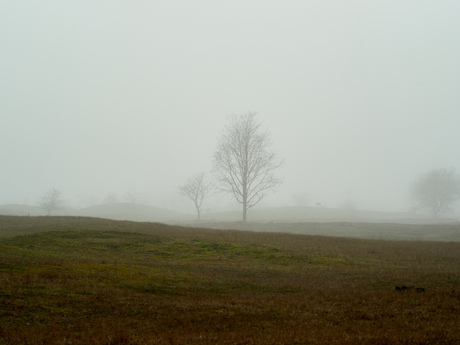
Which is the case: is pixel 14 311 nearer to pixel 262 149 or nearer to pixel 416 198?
pixel 262 149

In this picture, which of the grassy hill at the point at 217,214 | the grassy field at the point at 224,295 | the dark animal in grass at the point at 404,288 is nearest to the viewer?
the grassy field at the point at 224,295

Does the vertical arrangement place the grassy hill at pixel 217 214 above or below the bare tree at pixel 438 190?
below

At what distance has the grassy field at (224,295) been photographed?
881 centimetres

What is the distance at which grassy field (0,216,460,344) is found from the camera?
881cm

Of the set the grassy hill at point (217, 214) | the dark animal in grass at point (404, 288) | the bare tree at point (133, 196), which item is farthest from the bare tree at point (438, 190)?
the dark animal in grass at point (404, 288)

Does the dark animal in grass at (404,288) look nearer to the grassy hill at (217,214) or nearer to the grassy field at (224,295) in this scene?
the grassy field at (224,295)

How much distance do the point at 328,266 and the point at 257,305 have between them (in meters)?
9.42

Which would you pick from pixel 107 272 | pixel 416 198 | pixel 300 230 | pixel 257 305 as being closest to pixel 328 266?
pixel 257 305

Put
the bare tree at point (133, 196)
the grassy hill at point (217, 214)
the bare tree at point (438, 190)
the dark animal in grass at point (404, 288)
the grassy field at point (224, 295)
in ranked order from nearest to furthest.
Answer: the grassy field at point (224, 295) < the dark animal in grass at point (404, 288) < the grassy hill at point (217, 214) < the bare tree at point (438, 190) < the bare tree at point (133, 196)

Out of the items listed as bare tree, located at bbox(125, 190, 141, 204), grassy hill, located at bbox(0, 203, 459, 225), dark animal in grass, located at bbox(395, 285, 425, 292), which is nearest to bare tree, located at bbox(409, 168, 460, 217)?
grassy hill, located at bbox(0, 203, 459, 225)

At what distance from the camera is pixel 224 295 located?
13.1 meters

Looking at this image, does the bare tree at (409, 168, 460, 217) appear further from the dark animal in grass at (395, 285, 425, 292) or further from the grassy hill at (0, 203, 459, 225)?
the dark animal in grass at (395, 285, 425, 292)

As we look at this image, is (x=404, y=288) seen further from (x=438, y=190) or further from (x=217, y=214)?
(x=438, y=190)

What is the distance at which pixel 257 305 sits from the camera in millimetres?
11500
